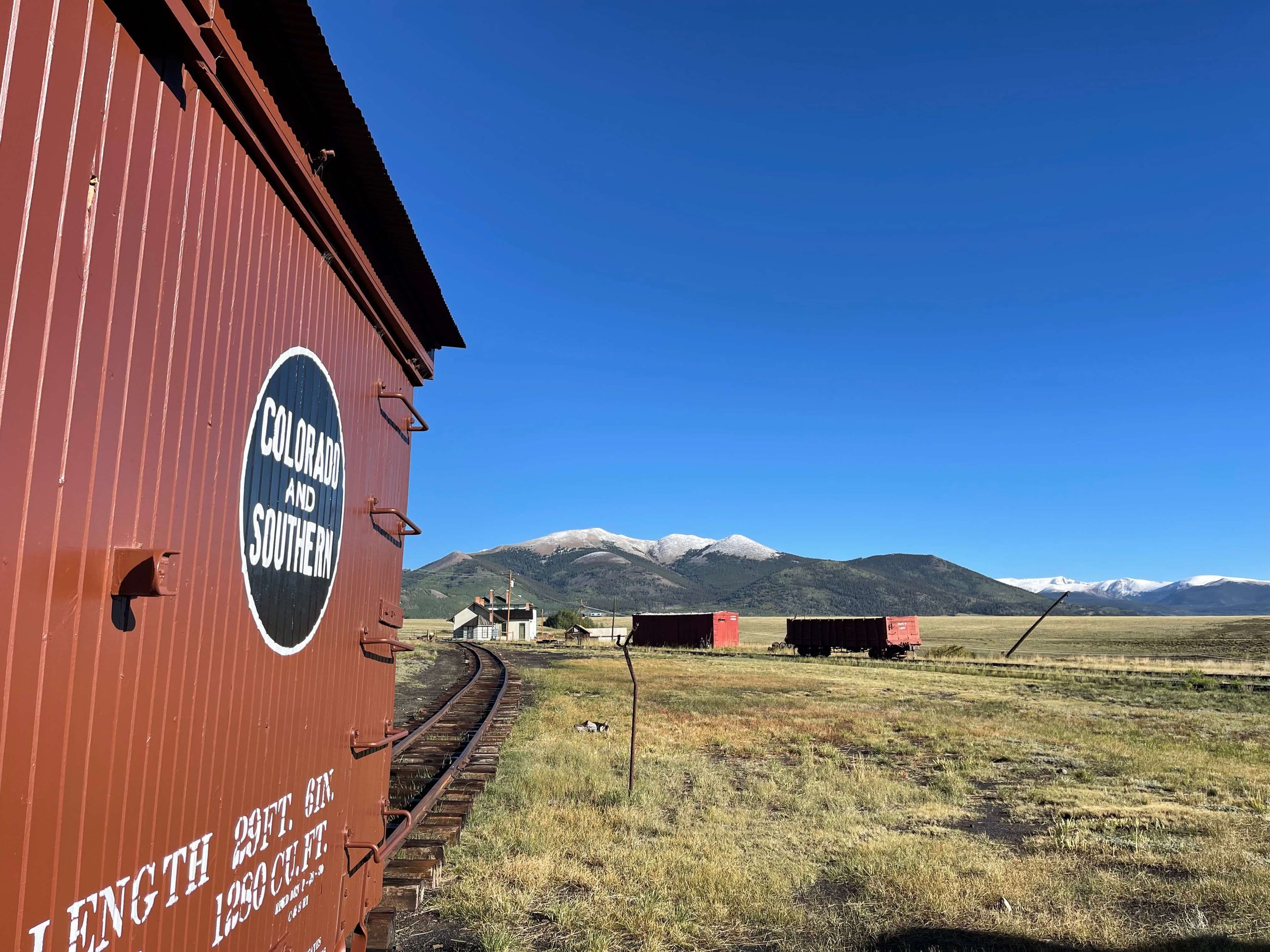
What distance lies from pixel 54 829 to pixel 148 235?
5.38ft

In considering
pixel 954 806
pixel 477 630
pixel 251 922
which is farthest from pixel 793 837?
pixel 477 630

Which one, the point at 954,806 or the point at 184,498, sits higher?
the point at 184,498

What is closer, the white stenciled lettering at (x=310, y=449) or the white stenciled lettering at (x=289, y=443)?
the white stenciled lettering at (x=289, y=443)

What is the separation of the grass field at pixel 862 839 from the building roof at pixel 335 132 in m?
4.58

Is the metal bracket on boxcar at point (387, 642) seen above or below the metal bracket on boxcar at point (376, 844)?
above

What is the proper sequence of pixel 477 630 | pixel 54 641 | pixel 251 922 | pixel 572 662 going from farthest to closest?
pixel 477 630 < pixel 572 662 < pixel 251 922 < pixel 54 641

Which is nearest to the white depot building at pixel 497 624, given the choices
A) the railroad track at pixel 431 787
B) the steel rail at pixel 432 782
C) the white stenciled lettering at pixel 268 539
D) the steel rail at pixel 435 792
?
the steel rail at pixel 432 782

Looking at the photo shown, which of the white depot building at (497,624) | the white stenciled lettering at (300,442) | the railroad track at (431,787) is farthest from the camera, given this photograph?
the white depot building at (497,624)

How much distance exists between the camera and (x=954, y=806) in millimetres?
10000

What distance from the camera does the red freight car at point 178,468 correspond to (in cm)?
189

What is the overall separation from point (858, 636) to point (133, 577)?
167 ft

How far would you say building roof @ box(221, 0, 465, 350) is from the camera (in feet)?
9.71

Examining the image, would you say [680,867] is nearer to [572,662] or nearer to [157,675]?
[157,675]

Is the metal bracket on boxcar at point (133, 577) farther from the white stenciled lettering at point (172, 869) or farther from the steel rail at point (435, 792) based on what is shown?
the steel rail at point (435, 792)
